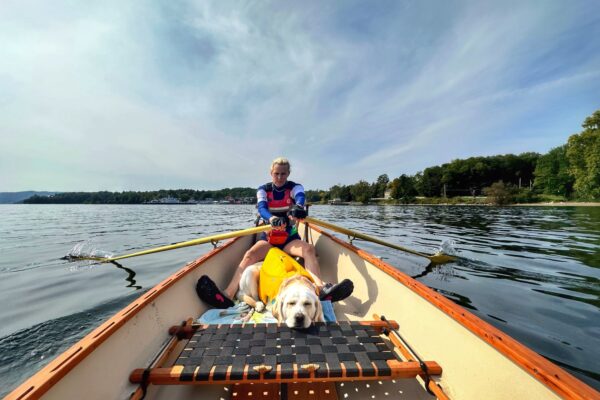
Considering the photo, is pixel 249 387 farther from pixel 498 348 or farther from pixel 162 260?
pixel 162 260

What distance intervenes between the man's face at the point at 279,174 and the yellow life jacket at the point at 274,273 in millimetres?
1533

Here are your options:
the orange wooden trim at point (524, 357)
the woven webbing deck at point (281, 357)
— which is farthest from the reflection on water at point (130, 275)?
the orange wooden trim at point (524, 357)

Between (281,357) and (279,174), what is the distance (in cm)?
331

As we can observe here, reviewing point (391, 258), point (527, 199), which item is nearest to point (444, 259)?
point (391, 258)

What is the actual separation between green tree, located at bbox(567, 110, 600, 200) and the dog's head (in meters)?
56.6

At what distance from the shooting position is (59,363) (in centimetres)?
145

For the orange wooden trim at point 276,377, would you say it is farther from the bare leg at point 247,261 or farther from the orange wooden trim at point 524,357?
the bare leg at point 247,261

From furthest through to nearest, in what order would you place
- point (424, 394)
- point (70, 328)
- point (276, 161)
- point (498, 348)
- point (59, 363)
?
point (276, 161), point (70, 328), point (424, 394), point (498, 348), point (59, 363)

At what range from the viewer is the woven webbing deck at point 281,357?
6.17ft

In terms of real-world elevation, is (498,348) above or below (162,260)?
above

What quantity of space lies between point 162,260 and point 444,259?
8528 mm

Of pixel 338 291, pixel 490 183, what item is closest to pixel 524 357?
pixel 338 291

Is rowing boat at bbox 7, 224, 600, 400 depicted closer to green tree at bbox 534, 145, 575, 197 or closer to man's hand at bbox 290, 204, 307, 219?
man's hand at bbox 290, 204, 307, 219

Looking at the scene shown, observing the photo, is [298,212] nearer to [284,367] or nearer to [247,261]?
[247,261]
